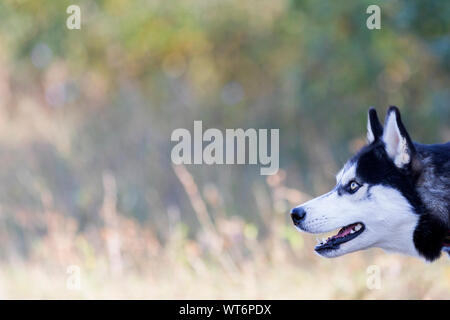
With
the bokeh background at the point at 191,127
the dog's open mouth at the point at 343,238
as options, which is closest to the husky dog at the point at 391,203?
the dog's open mouth at the point at 343,238

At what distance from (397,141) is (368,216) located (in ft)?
1.34

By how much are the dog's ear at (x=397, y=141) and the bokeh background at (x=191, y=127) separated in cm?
146

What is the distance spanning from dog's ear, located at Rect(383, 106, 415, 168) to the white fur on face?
0.17 m

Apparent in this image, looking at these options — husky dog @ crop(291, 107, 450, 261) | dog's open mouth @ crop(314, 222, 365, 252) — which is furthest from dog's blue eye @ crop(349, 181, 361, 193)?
dog's open mouth @ crop(314, 222, 365, 252)

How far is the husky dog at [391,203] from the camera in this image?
12.1 feet

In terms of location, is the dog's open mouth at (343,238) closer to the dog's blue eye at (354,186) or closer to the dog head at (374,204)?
the dog head at (374,204)

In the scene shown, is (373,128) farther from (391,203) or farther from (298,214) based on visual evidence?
(298,214)

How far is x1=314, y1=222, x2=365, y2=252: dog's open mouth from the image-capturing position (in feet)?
12.5

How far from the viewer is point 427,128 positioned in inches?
306

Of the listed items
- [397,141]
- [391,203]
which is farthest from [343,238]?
[397,141]

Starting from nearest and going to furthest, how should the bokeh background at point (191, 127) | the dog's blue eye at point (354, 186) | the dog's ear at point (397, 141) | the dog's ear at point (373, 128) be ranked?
the dog's ear at point (397, 141), the dog's blue eye at point (354, 186), the dog's ear at point (373, 128), the bokeh background at point (191, 127)

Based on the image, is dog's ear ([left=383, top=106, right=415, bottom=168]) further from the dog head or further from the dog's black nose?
the dog's black nose

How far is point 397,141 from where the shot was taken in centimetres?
374

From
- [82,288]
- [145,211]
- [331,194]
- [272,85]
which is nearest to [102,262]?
[82,288]
